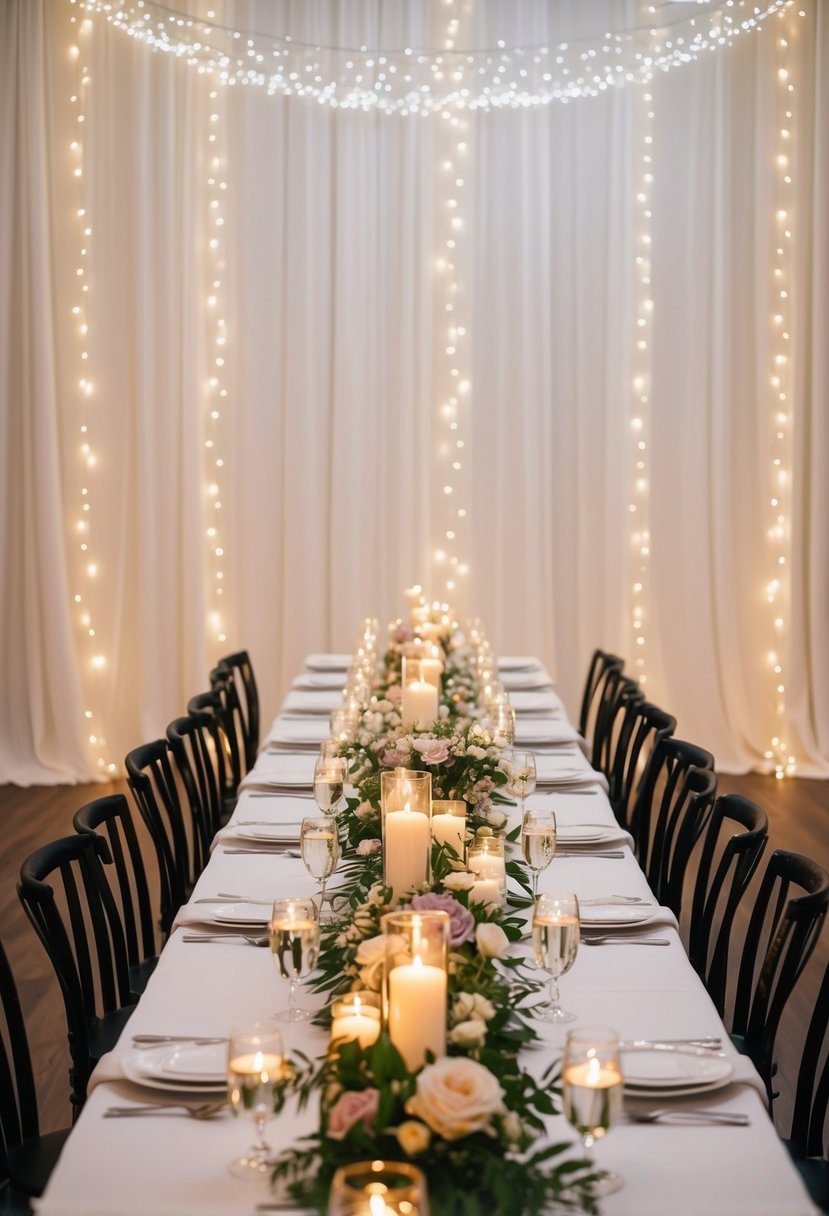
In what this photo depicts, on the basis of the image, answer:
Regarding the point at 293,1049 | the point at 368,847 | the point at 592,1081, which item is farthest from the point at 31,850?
the point at 592,1081

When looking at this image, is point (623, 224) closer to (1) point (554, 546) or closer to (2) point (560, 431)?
(2) point (560, 431)

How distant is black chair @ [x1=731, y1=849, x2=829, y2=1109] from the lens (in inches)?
90.3

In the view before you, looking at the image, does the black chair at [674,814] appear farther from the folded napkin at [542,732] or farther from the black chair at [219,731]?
the black chair at [219,731]

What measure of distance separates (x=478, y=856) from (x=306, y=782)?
62.9 inches

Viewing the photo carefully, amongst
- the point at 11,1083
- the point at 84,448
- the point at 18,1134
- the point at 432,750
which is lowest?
the point at 18,1134

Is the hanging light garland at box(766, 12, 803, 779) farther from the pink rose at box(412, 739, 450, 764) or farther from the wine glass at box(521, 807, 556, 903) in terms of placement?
the wine glass at box(521, 807, 556, 903)

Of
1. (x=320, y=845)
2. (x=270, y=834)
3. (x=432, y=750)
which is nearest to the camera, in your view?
(x=320, y=845)

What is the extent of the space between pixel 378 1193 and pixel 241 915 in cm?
148

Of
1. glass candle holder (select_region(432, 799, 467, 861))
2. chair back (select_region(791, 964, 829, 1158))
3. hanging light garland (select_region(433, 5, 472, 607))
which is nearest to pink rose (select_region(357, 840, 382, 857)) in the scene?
glass candle holder (select_region(432, 799, 467, 861))

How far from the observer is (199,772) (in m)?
4.38

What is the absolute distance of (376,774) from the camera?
3.07 metres

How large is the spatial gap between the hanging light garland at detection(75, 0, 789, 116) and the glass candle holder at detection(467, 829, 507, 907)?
594 cm

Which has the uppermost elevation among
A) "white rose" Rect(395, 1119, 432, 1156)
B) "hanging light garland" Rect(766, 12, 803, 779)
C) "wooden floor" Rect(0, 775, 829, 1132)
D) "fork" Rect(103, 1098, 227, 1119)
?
"hanging light garland" Rect(766, 12, 803, 779)

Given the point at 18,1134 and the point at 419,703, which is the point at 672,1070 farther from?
the point at 419,703
